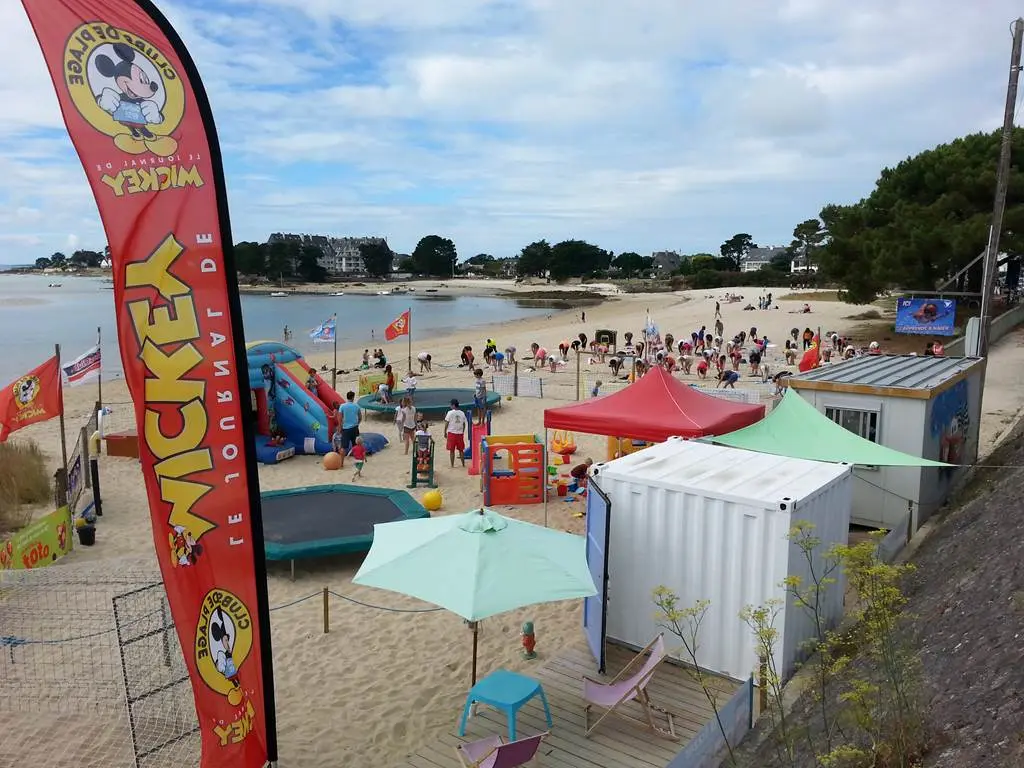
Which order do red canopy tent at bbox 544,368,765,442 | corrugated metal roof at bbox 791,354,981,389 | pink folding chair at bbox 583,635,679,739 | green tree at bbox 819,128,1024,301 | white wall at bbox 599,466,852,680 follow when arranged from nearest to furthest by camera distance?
pink folding chair at bbox 583,635,679,739, white wall at bbox 599,466,852,680, red canopy tent at bbox 544,368,765,442, corrugated metal roof at bbox 791,354,981,389, green tree at bbox 819,128,1024,301

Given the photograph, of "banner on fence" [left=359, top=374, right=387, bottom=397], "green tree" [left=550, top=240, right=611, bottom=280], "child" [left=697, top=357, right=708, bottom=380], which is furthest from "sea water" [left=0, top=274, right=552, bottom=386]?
"green tree" [left=550, top=240, right=611, bottom=280]

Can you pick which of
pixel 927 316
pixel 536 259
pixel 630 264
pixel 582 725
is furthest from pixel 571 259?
pixel 582 725

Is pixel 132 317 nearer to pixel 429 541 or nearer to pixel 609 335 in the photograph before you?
pixel 429 541

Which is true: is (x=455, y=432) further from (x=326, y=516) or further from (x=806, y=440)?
(x=806, y=440)

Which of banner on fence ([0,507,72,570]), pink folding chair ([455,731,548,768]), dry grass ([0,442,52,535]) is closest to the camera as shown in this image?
pink folding chair ([455,731,548,768])

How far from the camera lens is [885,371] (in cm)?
1166

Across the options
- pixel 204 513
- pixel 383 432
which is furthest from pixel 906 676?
pixel 383 432

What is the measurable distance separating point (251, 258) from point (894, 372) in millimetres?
145079

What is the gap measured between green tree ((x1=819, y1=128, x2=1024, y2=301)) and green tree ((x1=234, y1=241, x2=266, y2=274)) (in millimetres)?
125300

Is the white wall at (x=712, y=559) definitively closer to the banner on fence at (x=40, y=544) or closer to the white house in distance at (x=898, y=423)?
the white house in distance at (x=898, y=423)

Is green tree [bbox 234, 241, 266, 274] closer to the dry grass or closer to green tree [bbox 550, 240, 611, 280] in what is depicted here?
green tree [bbox 550, 240, 611, 280]

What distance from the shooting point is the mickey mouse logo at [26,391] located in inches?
422

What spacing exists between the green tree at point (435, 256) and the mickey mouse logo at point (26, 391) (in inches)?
6713

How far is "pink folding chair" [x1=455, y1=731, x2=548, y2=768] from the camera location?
498cm
